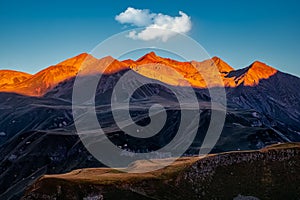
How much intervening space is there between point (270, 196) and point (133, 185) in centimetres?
2921

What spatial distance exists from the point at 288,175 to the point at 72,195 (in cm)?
4731

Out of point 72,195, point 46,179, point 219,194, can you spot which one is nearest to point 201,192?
point 219,194

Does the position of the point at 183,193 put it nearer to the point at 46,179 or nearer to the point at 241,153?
the point at 241,153

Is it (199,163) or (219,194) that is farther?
(199,163)

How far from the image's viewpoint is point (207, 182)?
81.3 m

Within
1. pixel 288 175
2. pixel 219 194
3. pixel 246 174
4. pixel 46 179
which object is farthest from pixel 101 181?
pixel 288 175

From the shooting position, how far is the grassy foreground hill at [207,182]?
76688 millimetres

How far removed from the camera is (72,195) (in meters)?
75.2

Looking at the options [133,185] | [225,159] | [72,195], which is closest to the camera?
[72,195]

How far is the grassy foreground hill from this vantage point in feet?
252

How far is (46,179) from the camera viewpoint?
78.2m

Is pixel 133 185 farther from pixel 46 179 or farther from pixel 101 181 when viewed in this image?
pixel 46 179

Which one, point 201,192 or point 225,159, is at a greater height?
point 225,159

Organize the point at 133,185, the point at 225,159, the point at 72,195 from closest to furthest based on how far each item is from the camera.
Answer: the point at 72,195, the point at 133,185, the point at 225,159
